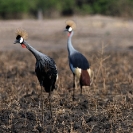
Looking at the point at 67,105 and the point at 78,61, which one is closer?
the point at 67,105

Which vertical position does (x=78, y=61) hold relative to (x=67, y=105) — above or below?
above

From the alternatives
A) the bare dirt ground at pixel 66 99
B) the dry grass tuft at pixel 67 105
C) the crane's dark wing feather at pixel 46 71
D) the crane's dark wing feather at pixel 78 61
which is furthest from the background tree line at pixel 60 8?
the crane's dark wing feather at pixel 46 71

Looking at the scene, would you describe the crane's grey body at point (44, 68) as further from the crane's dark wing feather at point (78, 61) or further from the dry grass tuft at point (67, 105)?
the crane's dark wing feather at point (78, 61)

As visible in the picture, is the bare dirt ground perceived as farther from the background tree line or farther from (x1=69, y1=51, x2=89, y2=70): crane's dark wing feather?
the background tree line

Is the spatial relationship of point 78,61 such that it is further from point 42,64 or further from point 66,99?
point 42,64

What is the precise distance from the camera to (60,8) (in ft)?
122

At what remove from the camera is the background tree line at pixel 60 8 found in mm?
34750

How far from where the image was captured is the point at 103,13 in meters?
36.9

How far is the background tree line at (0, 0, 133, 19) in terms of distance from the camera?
1368 inches

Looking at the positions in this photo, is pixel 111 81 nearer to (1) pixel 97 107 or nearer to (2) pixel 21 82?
(2) pixel 21 82

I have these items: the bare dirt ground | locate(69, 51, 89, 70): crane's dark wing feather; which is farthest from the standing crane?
locate(69, 51, 89, 70): crane's dark wing feather

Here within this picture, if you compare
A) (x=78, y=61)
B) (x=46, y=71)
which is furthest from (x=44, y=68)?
(x=78, y=61)

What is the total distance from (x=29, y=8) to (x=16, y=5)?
4.98 ft

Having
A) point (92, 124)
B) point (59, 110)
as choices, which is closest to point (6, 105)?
point (59, 110)
